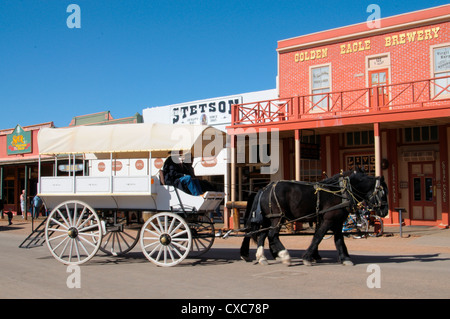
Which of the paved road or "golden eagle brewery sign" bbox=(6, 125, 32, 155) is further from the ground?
"golden eagle brewery sign" bbox=(6, 125, 32, 155)

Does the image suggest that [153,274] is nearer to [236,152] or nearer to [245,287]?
[245,287]

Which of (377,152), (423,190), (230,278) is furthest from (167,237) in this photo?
(423,190)

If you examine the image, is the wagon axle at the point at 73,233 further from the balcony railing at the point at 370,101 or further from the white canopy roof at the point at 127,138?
the balcony railing at the point at 370,101

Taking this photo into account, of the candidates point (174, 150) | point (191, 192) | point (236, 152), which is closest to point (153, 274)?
point (191, 192)

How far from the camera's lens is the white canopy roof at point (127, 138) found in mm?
9586

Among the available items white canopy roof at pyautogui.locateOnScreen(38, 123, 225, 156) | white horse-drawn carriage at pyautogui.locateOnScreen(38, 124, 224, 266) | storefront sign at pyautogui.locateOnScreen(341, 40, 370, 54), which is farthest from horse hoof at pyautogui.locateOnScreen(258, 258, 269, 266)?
storefront sign at pyautogui.locateOnScreen(341, 40, 370, 54)

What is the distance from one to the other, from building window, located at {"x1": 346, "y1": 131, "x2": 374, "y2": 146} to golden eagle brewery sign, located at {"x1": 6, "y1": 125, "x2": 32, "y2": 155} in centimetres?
2025

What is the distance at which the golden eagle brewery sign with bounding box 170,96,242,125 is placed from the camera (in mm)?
23734

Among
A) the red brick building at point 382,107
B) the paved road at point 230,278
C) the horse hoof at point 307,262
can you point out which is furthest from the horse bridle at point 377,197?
the red brick building at point 382,107

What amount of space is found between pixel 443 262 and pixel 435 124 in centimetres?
880

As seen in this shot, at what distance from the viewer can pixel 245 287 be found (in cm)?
713

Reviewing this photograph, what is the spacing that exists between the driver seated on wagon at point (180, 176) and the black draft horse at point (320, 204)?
1411 millimetres

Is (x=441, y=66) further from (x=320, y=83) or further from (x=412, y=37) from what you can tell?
(x=320, y=83)

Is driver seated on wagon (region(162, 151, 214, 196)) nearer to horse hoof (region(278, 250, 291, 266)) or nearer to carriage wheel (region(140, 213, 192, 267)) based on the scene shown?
carriage wheel (region(140, 213, 192, 267))
